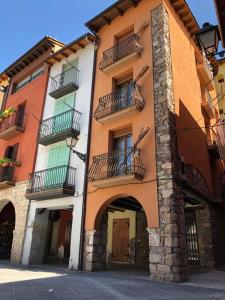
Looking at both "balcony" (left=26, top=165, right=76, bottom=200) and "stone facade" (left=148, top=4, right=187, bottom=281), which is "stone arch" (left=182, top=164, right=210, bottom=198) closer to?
"stone facade" (left=148, top=4, right=187, bottom=281)

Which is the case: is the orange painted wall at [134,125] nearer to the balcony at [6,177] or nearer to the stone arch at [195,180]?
the stone arch at [195,180]

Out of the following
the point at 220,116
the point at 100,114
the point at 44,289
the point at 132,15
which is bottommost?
the point at 44,289

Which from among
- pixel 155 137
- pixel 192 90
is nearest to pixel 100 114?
pixel 155 137

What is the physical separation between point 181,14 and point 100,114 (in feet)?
22.9

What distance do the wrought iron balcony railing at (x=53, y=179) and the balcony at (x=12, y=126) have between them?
361cm

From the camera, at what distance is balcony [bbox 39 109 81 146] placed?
13.1m

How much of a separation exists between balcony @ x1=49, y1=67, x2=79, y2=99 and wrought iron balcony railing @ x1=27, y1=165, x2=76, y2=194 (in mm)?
4421

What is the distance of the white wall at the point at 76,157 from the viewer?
451 inches

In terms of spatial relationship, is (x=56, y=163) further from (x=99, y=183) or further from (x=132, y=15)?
(x=132, y=15)

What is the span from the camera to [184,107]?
11.9 meters

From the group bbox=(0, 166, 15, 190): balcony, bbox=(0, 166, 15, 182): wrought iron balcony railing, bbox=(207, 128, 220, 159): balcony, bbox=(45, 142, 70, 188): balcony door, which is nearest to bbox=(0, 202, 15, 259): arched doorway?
bbox=(0, 166, 15, 190): balcony

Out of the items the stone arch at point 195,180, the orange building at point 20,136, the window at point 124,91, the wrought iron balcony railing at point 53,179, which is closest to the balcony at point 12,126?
the orange building at point 20,136

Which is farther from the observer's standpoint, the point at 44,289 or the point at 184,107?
the point at 184,107

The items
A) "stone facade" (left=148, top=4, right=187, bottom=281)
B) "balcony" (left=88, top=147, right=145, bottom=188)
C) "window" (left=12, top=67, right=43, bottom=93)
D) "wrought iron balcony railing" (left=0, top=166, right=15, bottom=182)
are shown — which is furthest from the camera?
"window" (left=12, top=67, right=43, bottom=93)
